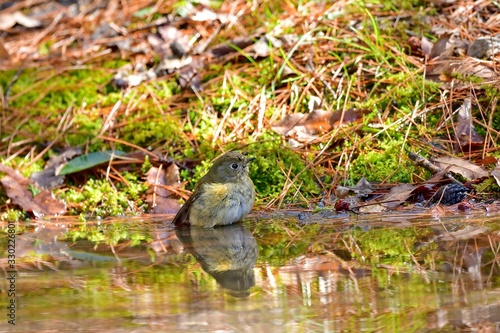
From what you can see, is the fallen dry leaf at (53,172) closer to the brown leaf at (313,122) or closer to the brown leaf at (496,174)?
the brown leaf at (313,122)

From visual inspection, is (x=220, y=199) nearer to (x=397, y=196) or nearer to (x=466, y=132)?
(x=397, y=196)

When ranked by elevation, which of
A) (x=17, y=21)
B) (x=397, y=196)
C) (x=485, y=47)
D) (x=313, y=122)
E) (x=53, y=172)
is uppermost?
(x=17, y=21)

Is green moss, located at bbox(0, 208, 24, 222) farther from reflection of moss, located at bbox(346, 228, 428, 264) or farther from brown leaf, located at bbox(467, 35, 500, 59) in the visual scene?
brown leaf, located at bbox(467, 35, 500, 59)

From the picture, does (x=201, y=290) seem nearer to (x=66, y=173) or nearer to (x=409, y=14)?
(x=66, y=173)

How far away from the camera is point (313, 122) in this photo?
19.5 ft

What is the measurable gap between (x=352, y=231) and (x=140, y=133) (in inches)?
119

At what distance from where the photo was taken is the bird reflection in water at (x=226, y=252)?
9.75ft

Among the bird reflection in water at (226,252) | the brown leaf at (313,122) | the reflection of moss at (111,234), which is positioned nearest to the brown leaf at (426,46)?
the brown leaf at (313,122)

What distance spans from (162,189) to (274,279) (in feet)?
9.69

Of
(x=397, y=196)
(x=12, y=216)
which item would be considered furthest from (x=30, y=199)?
(x=397, y=196)

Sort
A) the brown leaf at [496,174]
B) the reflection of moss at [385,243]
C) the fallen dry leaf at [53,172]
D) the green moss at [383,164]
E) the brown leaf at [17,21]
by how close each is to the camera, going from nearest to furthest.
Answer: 1. the reflection of moss at [385,243]
2. the brown leaf at [496,174]
3. the green moss at [383,164]
4. the fallen dry leaf at [53,172]
5. the brown leaf at [17,21]

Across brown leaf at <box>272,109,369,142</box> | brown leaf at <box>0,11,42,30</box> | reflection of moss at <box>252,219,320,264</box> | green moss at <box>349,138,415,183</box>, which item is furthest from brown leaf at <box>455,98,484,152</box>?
brown leaf at <box>0,11,42,30</box>

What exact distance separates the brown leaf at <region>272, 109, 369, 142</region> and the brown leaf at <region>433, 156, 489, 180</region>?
3.51 ft

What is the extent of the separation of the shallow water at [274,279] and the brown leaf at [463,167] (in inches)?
26.7
